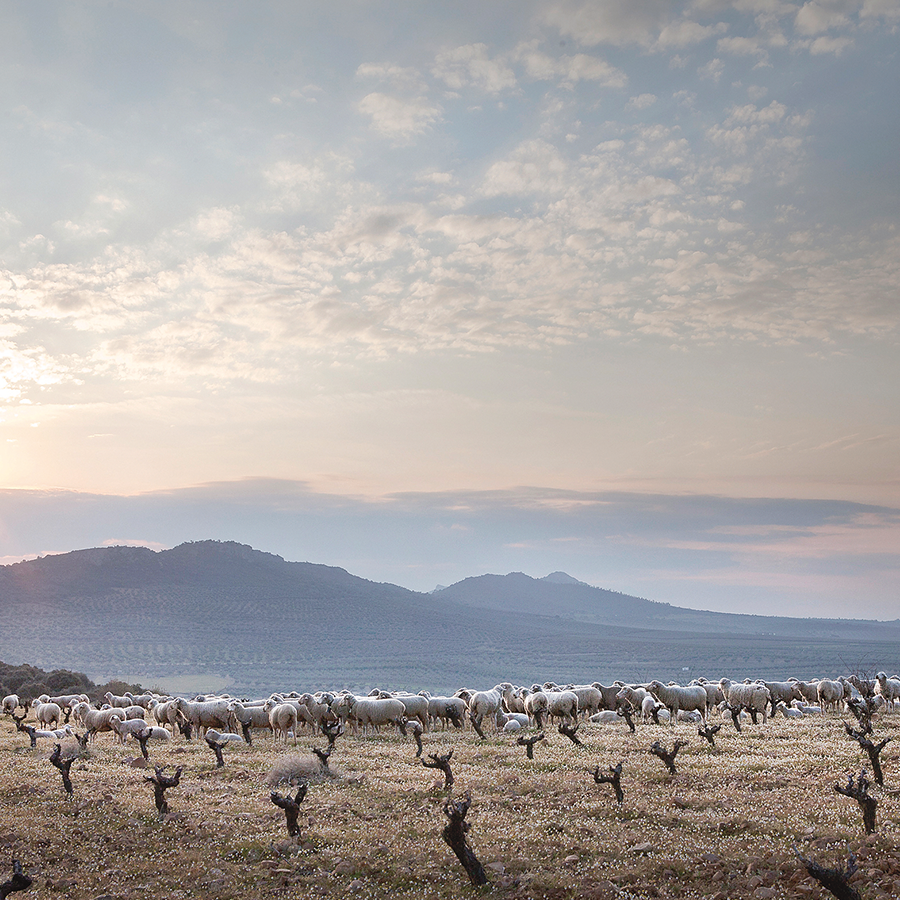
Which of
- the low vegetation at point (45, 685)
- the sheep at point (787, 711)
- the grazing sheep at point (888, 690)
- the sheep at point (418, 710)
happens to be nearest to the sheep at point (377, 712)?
the sheep at point (418, 710)

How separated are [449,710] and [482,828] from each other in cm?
1713

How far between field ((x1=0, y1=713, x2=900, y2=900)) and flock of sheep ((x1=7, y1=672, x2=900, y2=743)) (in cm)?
743

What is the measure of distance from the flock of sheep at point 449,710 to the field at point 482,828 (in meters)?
7.43

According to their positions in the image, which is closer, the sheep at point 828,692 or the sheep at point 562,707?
the sheep at point 562,707

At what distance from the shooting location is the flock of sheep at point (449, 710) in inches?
1334

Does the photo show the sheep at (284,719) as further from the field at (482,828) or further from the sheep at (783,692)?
the sheep at (783,692)

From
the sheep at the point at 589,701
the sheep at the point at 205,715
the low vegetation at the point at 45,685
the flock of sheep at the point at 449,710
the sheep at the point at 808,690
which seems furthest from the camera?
the low vegetation at the point at 45,685

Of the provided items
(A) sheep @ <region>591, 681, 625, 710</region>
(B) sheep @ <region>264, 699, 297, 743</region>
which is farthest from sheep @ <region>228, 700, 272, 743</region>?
(A) sheep @ <region>591, 681, 625, 710</region>

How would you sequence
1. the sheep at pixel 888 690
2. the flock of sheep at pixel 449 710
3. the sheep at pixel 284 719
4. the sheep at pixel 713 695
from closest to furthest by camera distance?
the sheep at pixel 284 719, the flock of sheep at pixel 449 710, the sheep at pixel 888 690, the sheep at pixel 713 695

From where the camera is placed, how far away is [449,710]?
35.1 metres

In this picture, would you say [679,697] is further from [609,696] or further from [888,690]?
[888,690]

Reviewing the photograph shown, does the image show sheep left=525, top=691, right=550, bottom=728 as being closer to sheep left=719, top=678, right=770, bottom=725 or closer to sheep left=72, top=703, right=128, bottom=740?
sheep left=719, top=678, right=770, bottom=725

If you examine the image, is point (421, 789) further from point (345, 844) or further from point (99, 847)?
point (99, 847)

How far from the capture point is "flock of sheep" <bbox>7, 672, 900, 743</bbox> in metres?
33.9
